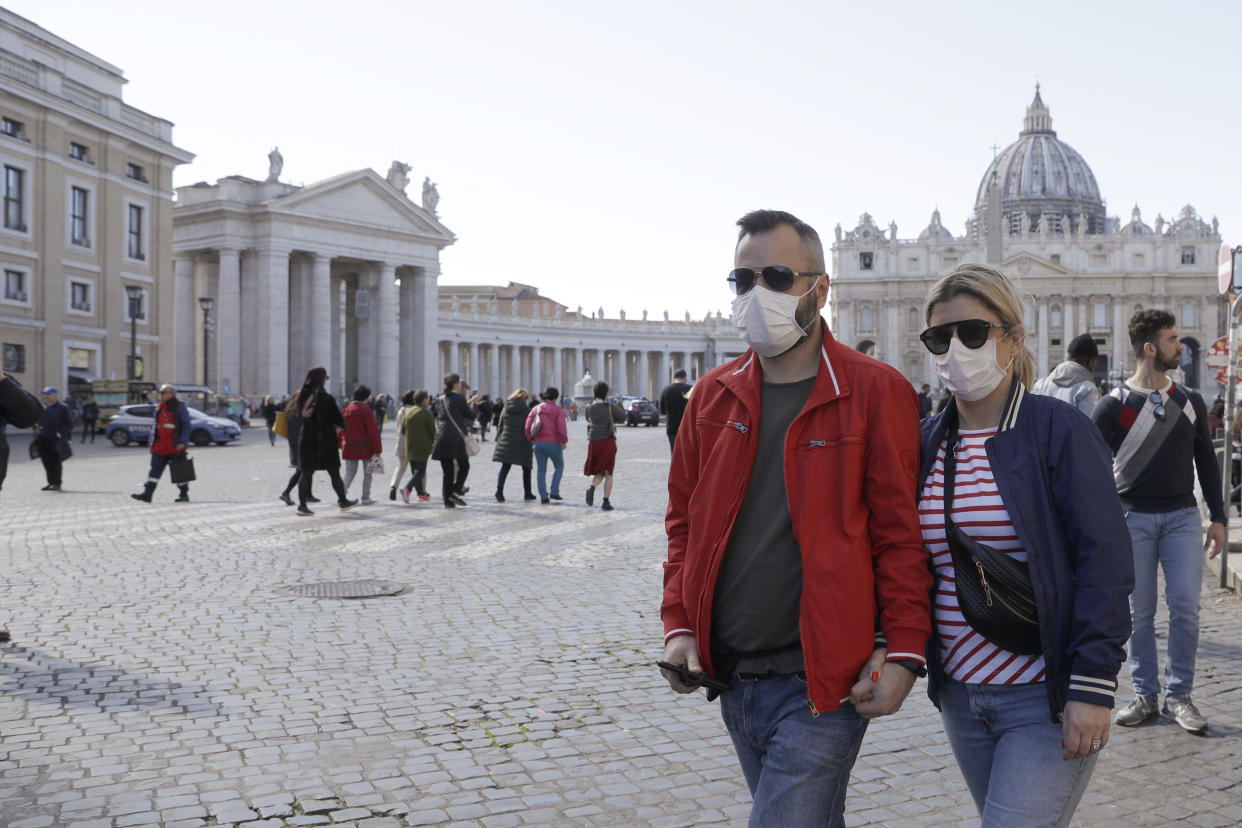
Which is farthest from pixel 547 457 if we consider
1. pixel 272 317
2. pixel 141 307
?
pixel 272 317

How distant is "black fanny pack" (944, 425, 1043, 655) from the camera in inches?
101

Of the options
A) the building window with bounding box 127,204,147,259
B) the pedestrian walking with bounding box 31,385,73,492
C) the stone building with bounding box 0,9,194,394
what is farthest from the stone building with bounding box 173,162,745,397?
the pedestrian walking with bounding box 31,385,73,492

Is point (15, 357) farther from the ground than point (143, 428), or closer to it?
farther from the ground

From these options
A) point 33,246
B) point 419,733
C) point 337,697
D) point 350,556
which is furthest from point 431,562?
point 33,246

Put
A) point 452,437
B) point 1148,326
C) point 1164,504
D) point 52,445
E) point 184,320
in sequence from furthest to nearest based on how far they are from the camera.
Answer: point 184,320, point 52,445, point 452,437, point 1148,326, point 1164,504

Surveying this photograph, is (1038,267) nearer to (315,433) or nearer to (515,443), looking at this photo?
(515,443)

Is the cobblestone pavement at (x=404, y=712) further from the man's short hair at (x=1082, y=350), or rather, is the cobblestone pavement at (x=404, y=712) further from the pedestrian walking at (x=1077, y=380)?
the man's short hair at (x=1082, y=350)

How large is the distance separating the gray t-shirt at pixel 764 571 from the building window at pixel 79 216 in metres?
43.4

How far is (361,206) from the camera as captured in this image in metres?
61.8

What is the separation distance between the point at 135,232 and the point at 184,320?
17438 mm

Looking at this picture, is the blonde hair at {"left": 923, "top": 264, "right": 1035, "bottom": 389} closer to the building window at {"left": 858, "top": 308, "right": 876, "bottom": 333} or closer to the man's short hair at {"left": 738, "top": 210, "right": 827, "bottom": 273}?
the man's short hair at {"left": 738, "top": 210, "right": 827, "bottom": 273}

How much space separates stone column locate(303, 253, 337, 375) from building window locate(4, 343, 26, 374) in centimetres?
A: 2212

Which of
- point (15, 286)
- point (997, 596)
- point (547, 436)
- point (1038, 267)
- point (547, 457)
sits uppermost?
point (1038, 267)

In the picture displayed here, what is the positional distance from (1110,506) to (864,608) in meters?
0.59
